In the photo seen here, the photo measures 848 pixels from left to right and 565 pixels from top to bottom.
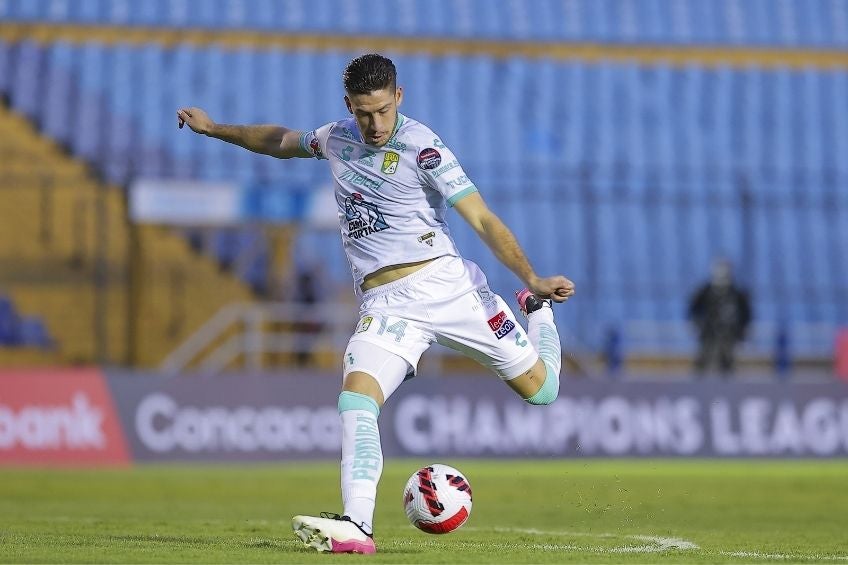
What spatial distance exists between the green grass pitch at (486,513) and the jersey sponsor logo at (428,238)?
1558mm

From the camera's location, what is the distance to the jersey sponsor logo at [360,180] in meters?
8.03

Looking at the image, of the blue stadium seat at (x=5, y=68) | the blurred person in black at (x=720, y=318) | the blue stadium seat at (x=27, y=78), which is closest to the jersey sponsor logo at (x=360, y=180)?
the blurred person in black at (x=720, y=318)

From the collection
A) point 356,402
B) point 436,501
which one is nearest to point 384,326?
point 356,402

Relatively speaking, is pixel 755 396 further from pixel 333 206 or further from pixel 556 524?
pixel 556 524

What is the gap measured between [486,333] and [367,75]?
155 centimetres

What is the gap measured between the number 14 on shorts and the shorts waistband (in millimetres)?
164

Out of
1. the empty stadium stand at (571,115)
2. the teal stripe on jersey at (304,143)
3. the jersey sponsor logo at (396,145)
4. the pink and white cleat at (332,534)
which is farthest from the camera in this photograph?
the empty stadium stand at (571,115)

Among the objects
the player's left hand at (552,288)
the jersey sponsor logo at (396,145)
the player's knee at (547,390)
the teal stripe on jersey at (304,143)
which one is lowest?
the player's knee at (547,390)

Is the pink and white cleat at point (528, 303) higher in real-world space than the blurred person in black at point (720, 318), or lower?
higher

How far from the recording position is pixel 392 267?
26.7 feet

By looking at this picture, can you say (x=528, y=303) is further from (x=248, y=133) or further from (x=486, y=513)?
(x=486, y=513)

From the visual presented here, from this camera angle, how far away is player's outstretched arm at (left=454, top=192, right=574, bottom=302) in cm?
745

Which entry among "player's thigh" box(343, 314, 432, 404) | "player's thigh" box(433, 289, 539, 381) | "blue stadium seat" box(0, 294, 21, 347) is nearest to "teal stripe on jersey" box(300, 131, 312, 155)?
"player's thigh" box(343, 314, 432, 404)

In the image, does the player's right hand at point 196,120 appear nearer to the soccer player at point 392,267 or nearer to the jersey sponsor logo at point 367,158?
the soccer player at point 392,267
